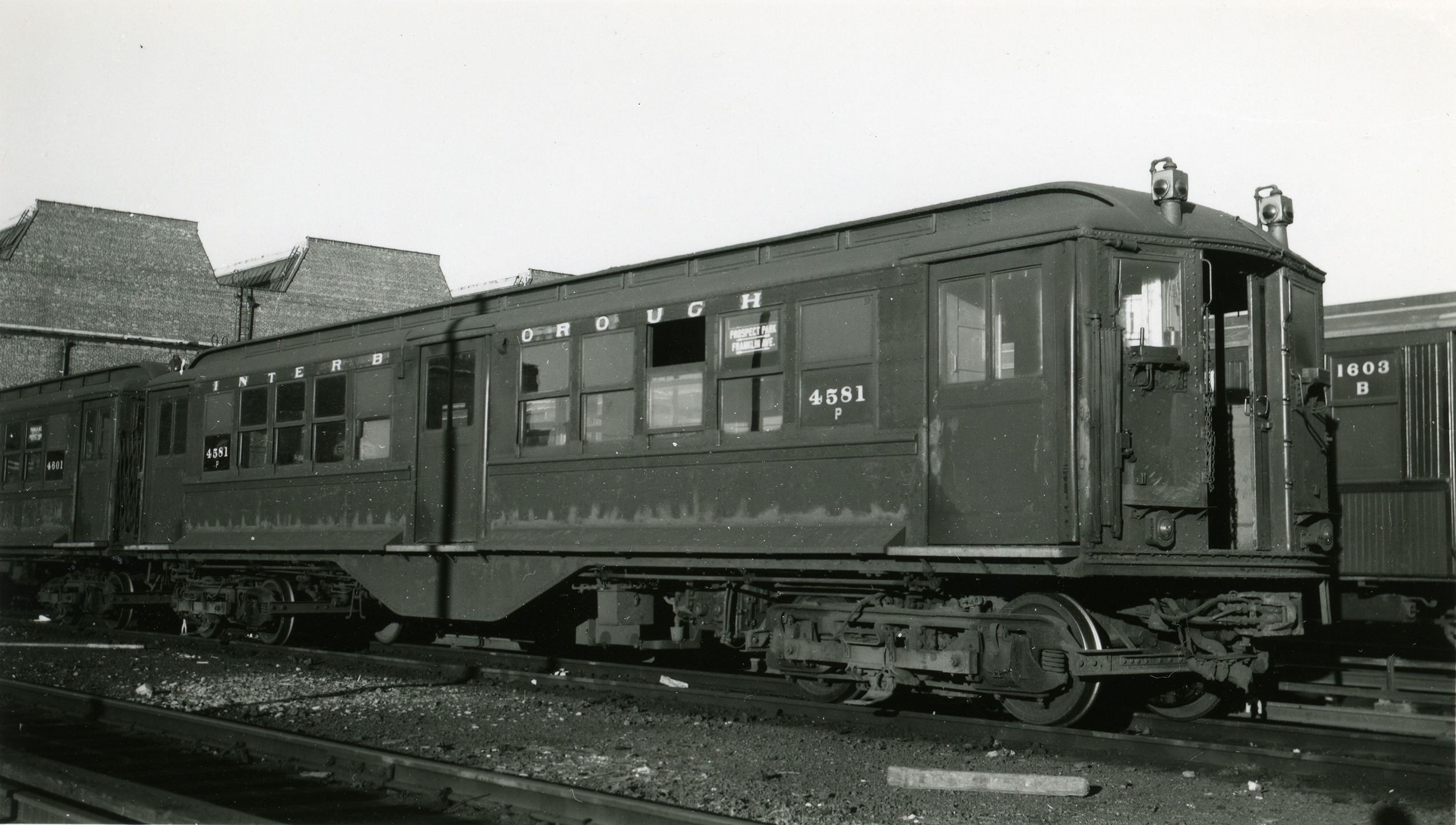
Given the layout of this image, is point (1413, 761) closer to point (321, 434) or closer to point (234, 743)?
point (234, 743)

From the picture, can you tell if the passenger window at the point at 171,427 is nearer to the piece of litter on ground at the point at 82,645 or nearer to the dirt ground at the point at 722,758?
the piece of litter on ground at the point at 82,645

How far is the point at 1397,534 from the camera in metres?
11.5

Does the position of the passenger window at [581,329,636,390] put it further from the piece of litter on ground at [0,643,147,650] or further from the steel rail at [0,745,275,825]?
the piece of litter on ground at [0,643,147,650]

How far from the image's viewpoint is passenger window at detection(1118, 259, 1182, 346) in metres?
7.73

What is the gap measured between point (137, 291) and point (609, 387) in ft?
104

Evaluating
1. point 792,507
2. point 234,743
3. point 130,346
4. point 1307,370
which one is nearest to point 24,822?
point 234,743

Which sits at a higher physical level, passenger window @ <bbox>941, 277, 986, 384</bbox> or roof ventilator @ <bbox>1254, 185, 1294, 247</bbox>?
roof ventilator @ <bbox>1254, 185, 1294, 247</bbox>

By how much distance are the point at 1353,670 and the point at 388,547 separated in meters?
9.16

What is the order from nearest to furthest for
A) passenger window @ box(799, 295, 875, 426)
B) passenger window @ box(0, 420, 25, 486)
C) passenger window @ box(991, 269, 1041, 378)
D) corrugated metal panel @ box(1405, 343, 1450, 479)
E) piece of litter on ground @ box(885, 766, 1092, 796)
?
piece of litter on ground @ box(885, 766, 1092, 796), passenger window @ box(991, 269, 1041, 378), passenger window @ box(799, 295, 875, 426), corrugated metal panel @ box(1405, 343, 1450, 479), passenger window @ box(0, 420, 25, 486)

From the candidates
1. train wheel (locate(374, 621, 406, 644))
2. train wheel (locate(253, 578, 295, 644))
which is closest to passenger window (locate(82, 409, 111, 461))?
train wheel (locate(253, 578, 295, 644))

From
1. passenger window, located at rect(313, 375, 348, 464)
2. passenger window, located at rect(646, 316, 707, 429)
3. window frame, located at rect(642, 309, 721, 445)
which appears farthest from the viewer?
passenger window, located at rect(313, 375, 348, 464)

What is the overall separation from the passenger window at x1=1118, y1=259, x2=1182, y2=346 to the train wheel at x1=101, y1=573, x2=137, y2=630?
1466 centimetres

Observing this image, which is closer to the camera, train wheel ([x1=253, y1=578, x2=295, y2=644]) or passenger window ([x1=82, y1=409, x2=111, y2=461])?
train wheel ([x1=253, y1=578, x2=295, y2=644])

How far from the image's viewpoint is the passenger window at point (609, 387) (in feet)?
33.0
